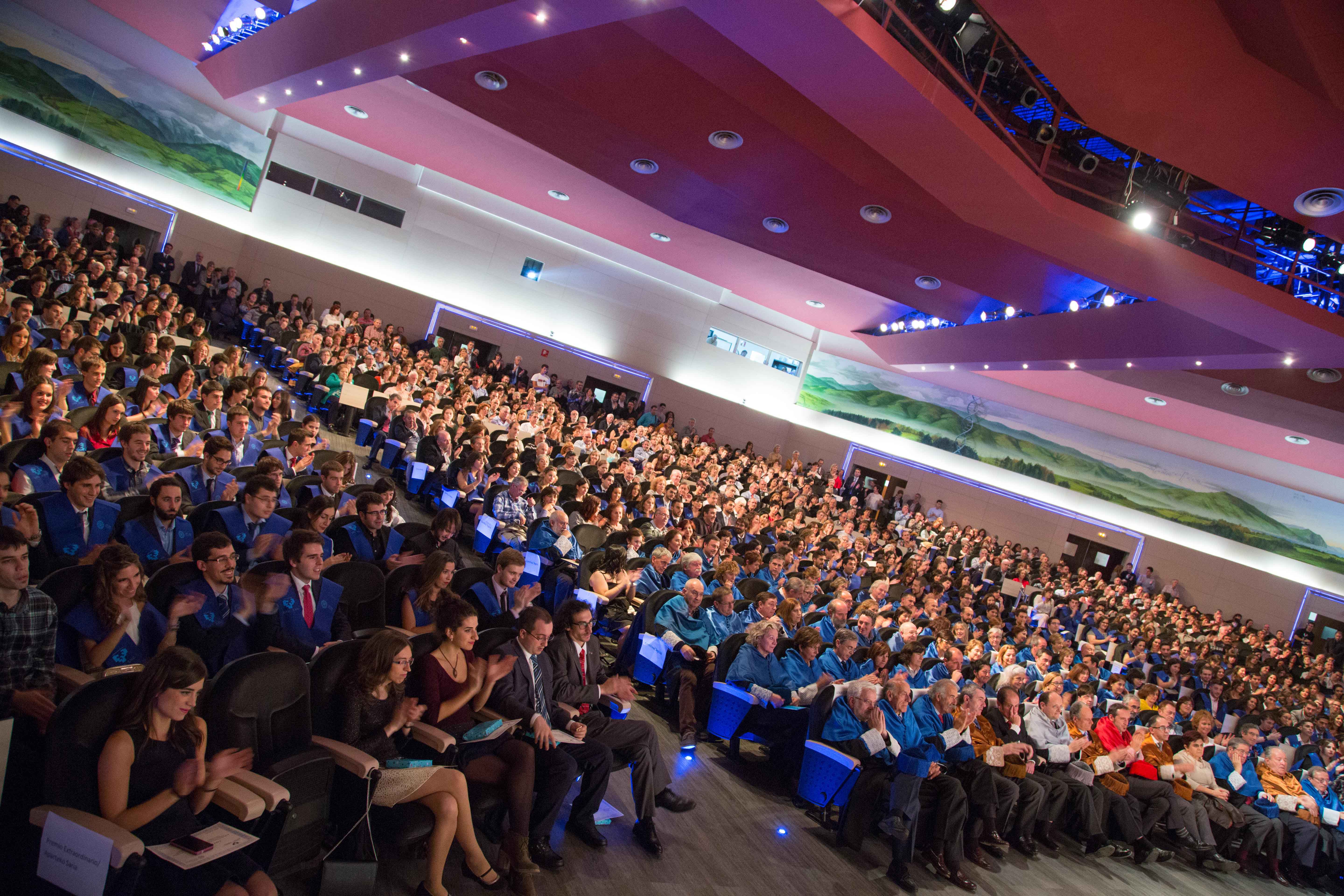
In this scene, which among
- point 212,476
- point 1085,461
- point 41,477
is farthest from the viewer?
point 1085,461

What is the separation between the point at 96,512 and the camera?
11.8 ft

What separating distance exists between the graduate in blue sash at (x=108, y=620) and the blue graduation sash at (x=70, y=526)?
69 centimetres

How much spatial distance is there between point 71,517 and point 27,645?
1273 mm

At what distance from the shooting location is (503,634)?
3805 millimetres

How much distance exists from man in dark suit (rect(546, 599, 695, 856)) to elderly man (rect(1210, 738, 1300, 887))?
233 inches

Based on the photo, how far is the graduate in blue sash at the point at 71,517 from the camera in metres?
3.43

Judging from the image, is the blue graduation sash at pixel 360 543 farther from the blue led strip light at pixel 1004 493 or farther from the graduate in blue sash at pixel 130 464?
the blue led strip light at pixel 1004 493

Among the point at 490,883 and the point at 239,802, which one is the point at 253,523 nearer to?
the point at 239,802

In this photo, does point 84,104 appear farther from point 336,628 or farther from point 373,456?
point 336,628

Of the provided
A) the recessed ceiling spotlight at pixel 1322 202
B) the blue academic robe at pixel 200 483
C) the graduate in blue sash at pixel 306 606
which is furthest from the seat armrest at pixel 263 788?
the recessed ceiling spotlight at pixel 1322 202

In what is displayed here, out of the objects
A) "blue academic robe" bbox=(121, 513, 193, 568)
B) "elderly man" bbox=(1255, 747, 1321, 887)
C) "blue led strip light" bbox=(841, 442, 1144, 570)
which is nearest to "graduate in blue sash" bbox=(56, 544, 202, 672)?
"blue academic robe" bbox=(121, 513, 193, 568)

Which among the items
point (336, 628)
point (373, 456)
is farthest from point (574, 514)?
point (336, 628)

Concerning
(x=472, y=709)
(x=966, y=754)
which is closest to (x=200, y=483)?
(x=472, y=709)

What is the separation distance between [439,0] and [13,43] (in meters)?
10.5
